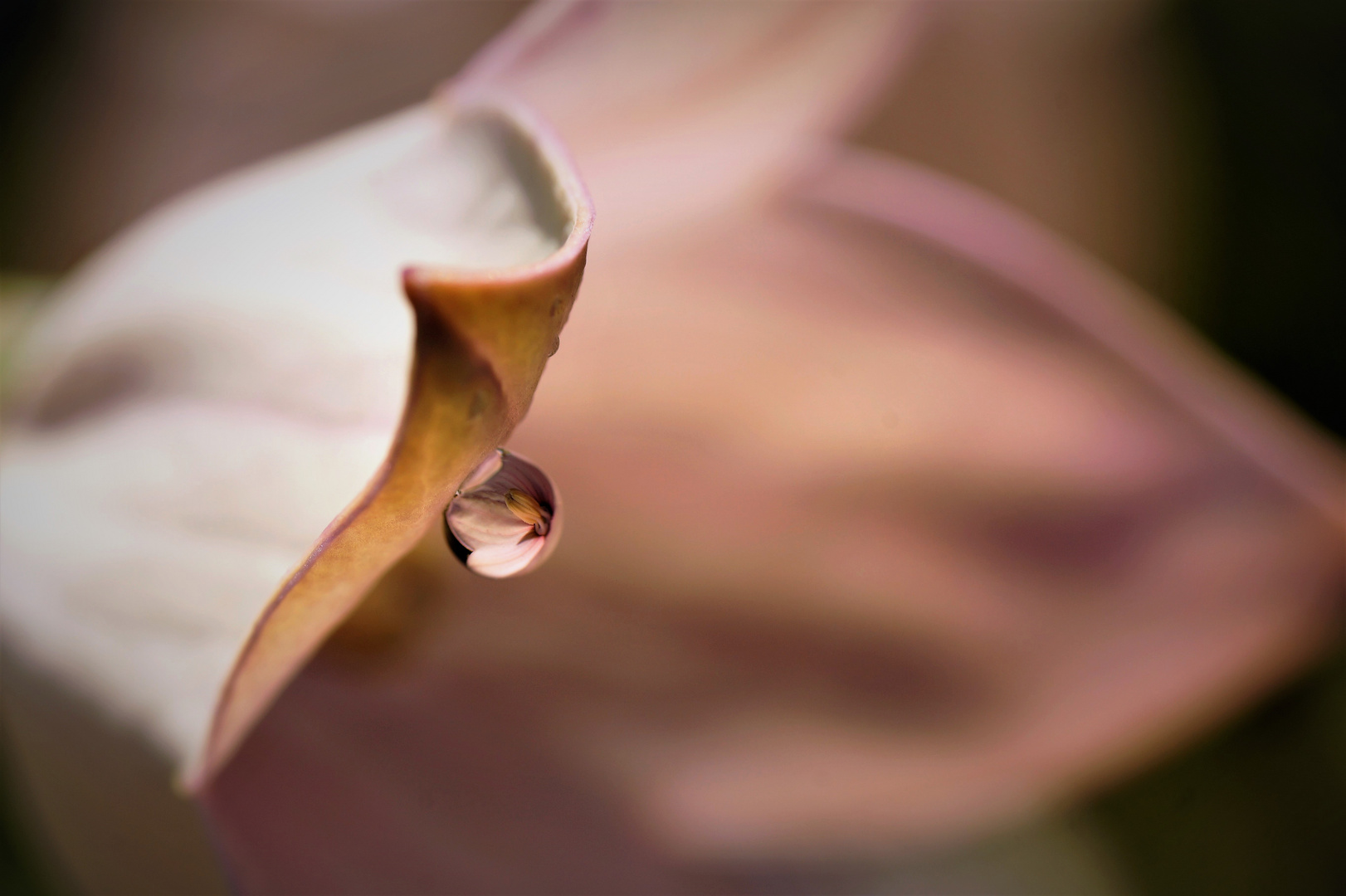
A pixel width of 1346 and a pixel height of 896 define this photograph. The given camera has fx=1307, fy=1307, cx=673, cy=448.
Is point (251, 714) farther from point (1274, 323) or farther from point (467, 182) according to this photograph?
point (1274, 323)

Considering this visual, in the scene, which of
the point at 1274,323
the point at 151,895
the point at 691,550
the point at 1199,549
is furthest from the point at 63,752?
the point at 1274,323

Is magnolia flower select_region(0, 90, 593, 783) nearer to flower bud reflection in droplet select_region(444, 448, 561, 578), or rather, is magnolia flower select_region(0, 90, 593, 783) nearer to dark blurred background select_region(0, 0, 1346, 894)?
flower bud reflection in droplet select_region(444, 448, 561, 578)

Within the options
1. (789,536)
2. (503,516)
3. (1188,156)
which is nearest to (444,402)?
(503,516)

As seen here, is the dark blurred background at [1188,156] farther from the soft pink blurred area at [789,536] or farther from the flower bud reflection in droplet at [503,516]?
the flower bud reflection in droplet at [503,516]

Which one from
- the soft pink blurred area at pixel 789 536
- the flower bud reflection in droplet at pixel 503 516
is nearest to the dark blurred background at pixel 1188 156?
the soft pink blurred area at pixel 789 536

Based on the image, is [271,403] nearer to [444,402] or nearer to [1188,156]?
[444,402]

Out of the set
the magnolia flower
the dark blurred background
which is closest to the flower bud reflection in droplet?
the magnolia flower
